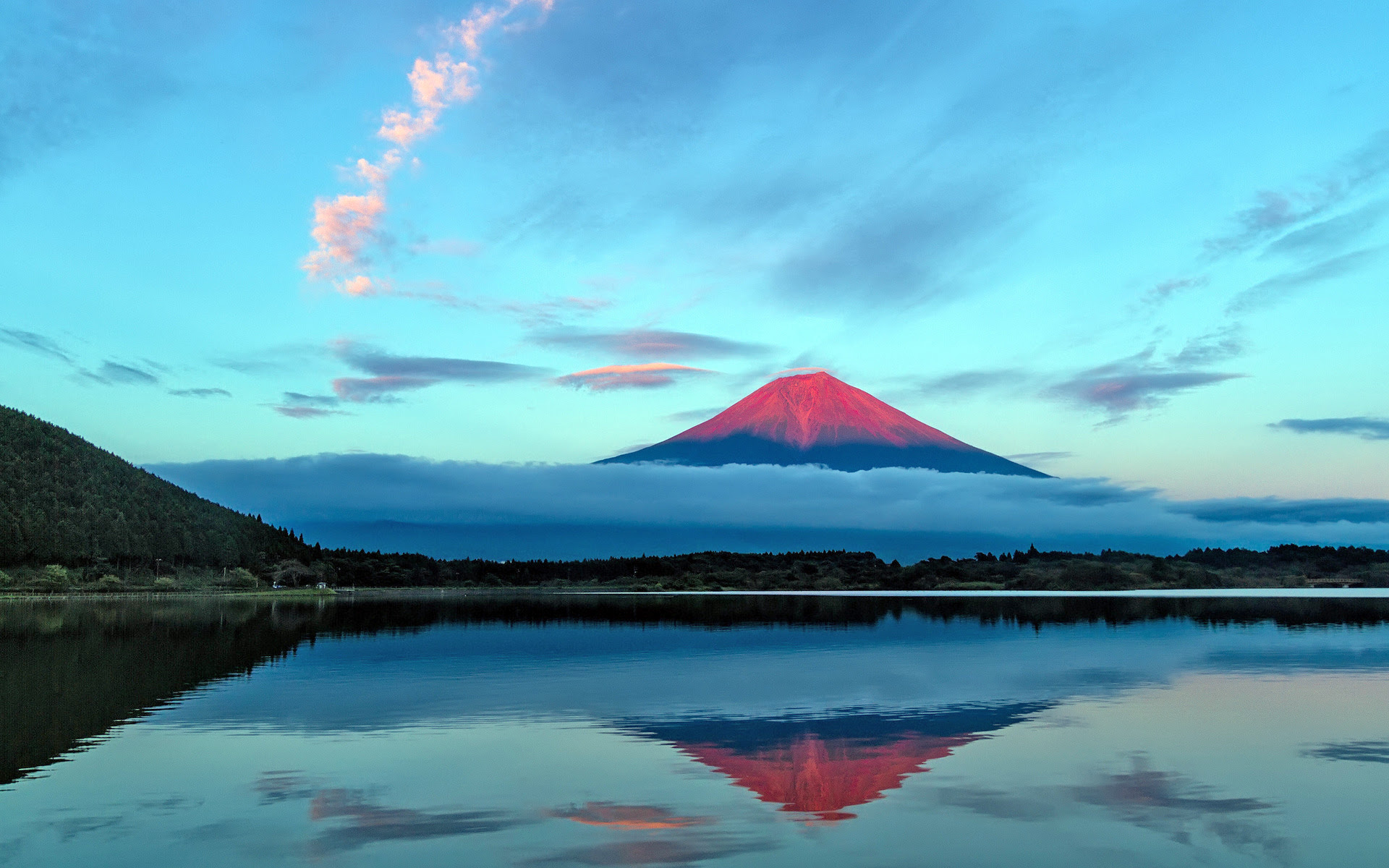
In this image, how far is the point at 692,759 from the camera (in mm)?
23953

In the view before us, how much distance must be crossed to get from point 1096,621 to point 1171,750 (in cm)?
7836

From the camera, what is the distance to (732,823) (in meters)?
17.6

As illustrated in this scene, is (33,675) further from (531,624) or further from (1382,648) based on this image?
(1382,648)

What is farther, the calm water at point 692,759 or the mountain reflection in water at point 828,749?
the mountain reflection in water at point 828,749

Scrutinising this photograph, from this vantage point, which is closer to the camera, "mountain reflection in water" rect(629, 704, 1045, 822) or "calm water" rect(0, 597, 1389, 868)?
"calm water" rect(0, 597, 1389, 868)

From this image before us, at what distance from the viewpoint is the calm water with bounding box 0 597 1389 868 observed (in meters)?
16.4

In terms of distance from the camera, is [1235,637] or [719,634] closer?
[1235,637]

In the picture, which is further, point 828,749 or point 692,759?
point 828,749

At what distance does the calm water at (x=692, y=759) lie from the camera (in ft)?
53.9

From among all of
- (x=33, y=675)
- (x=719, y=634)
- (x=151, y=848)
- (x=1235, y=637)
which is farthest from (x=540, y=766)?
(x=1235, y=637)

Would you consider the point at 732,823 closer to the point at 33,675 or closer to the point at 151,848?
the point at 151,848

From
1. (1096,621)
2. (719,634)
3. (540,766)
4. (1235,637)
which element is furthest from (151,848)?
(1096,621)

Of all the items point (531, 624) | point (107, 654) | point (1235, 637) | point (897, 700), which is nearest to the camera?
point (897, 700)

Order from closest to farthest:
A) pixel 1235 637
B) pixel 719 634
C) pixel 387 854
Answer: pixel 387 854 → pixel 1235 637 → pixel 719 634
